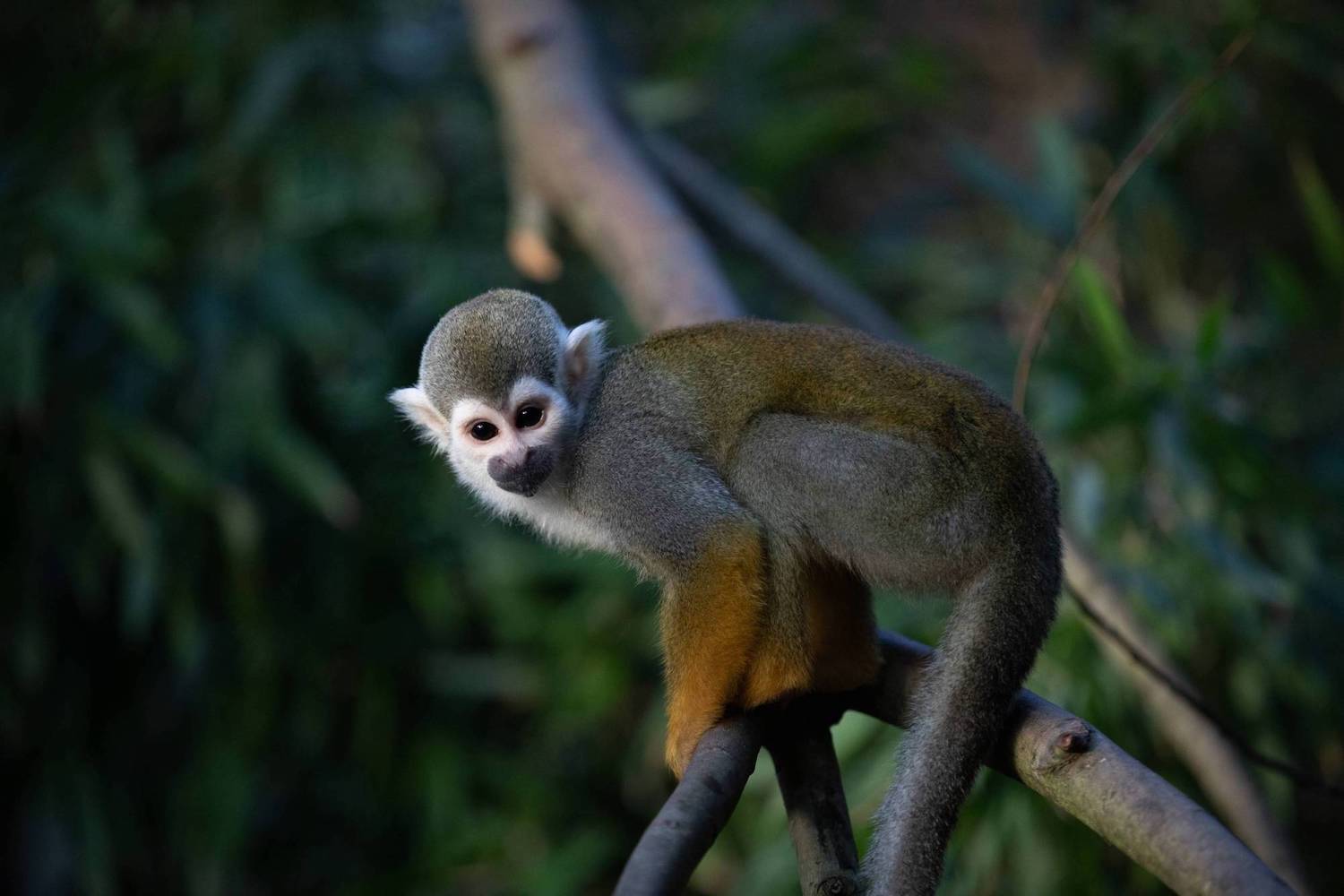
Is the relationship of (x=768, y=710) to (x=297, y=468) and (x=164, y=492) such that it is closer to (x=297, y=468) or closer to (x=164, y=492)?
(x=297, y=468)

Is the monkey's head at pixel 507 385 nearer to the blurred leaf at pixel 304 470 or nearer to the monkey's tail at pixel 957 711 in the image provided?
the monkey's tail at pixel 957 711

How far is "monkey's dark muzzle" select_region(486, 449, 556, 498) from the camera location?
Answer: 220 cm

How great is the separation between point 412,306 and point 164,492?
1117mm

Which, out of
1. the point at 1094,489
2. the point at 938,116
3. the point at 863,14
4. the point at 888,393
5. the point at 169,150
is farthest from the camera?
the point at 938,116

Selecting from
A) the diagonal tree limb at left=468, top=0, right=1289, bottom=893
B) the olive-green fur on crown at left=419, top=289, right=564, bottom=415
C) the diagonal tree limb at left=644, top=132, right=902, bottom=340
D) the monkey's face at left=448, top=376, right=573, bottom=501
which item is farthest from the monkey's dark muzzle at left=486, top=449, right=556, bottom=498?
the diagonal tree limb at left=644, top=132, right=902, bottom=340

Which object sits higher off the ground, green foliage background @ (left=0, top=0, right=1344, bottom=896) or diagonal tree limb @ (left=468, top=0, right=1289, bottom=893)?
diagonal tree limb @ (left=468, top=0, right=1289, bottom=893)

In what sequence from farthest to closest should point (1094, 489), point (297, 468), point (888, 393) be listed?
1. point (297, 468)
2. point (1094, 489)
3. point (888, 393)

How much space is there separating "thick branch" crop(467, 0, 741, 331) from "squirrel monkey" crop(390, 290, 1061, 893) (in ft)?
1.42

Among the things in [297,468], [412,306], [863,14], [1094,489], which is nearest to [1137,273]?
[1094,489]

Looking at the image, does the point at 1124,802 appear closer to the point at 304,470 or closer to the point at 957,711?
the point at 957,711

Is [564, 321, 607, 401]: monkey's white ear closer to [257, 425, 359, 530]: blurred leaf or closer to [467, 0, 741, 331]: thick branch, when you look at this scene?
[467, 0, 741, 331]: thick branch

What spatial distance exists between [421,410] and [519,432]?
0.30 m

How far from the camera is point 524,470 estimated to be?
7.21 feet

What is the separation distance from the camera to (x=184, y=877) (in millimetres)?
5012
